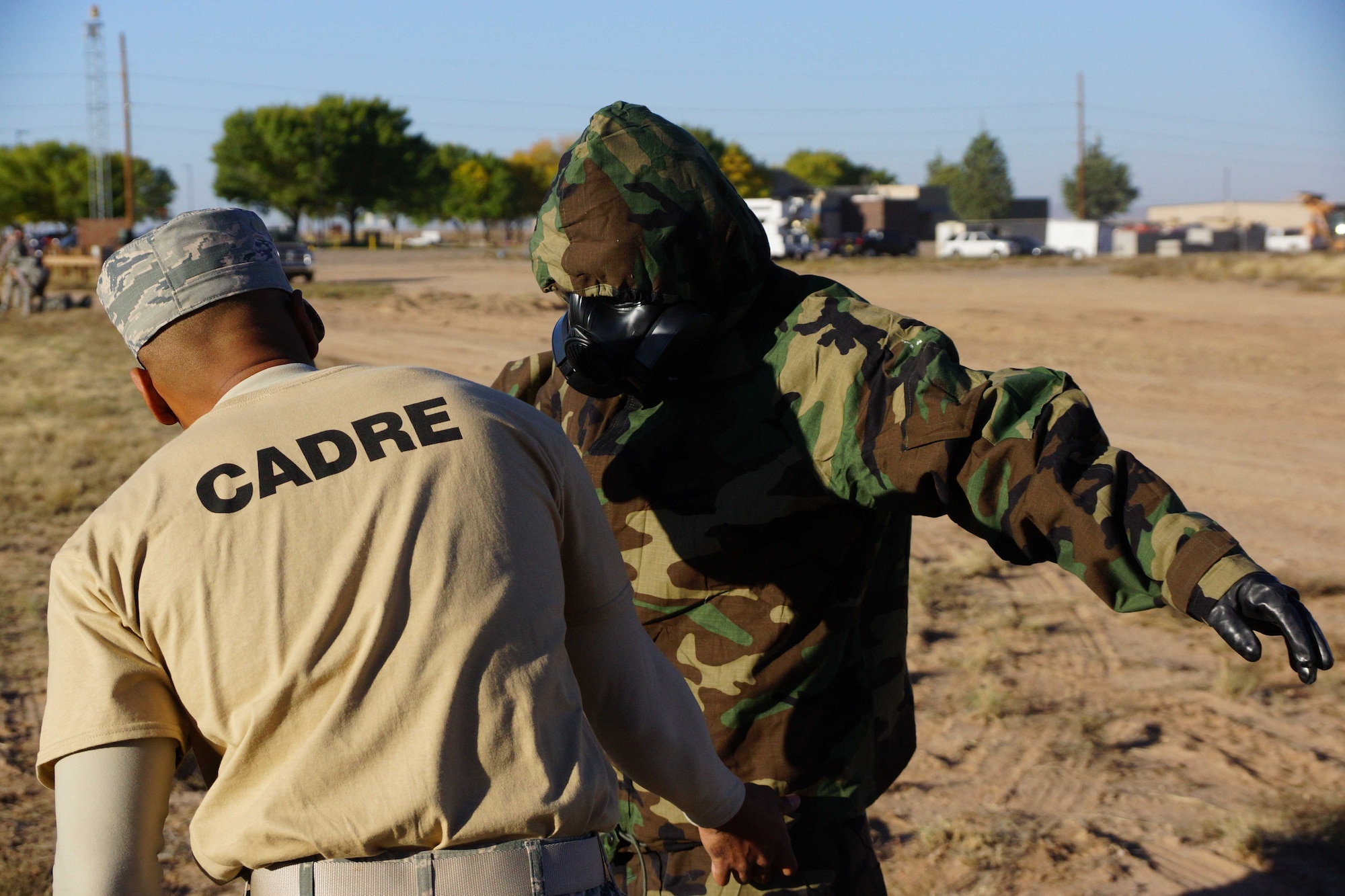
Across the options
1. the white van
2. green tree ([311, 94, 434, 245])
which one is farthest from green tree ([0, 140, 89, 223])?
the white van

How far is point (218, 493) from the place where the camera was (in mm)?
1480

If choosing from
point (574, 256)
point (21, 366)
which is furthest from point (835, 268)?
point (574, 256)

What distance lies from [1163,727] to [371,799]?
3959mm

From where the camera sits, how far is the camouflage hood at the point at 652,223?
7.13ft

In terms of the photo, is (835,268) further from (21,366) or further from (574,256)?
(574,256)

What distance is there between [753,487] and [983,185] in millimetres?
84196

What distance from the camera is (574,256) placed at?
225 cm

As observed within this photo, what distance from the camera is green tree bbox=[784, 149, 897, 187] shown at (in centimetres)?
11769

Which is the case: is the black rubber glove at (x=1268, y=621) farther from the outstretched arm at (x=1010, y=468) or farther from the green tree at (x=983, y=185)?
the green tree at (x=983, y=185)

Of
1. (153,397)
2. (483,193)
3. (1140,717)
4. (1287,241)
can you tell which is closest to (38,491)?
(1140,717)

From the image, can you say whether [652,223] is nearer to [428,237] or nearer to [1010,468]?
[1010,468]

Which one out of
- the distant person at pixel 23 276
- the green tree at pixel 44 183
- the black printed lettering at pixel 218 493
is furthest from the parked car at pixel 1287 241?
the green tree at pixel 44 183

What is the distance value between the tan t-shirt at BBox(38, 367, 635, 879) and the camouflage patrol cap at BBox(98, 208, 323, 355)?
24 centimetres

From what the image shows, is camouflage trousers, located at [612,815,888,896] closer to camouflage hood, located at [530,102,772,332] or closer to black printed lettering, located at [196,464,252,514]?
camouflage hood, located at [530,102,772,332]
